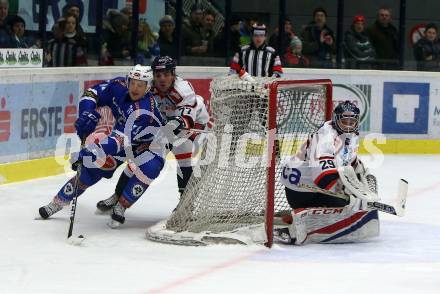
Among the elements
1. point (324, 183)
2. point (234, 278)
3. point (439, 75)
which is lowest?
point (234, 278)

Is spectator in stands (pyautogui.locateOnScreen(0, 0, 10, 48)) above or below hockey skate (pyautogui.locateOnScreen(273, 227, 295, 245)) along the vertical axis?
above

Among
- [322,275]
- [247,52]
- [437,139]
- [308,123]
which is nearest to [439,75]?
[437,139]

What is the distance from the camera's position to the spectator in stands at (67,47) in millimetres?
10359

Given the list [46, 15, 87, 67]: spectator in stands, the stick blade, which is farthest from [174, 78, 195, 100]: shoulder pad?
[46, 15, 87, 67]: spectator in stands

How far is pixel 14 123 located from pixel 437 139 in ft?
16.1

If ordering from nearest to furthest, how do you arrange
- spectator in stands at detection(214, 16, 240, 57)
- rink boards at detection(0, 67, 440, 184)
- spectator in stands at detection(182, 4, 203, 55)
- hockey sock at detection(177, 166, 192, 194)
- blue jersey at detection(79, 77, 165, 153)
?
blue jersey at detection(79, 77, 165, 153)
hockey sock at detection(177, 166, 192, 194)
rink boards at detection(0, 67, 440, 184)
spectator in stands at detection(182, 4, 203, 55)
spectator in stands at detection(214, 16, 240, 57)

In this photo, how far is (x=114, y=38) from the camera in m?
11.5

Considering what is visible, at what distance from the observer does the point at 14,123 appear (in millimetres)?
9133

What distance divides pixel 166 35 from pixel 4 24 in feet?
8.02

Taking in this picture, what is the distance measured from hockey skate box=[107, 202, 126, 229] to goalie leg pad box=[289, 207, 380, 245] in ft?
3.61

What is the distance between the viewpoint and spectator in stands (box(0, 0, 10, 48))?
9758mm

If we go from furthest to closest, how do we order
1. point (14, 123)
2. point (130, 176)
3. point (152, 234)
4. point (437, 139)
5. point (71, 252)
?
point (437, 139)
point (14, 123)
point (130, 176)
point (152, 234)
point (71, 252)

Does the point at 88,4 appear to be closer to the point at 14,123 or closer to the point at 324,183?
the point at 14,123

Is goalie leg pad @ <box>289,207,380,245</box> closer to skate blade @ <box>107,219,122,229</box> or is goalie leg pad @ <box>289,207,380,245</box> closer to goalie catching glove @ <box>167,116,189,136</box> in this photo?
goalie catching glove @ <box>167,116,189,136</box>
